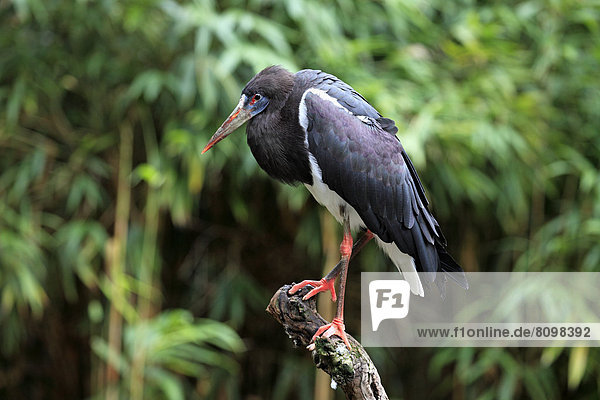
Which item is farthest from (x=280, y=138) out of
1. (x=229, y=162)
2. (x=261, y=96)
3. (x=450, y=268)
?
(x=229, y=162)

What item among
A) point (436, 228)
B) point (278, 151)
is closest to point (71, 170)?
point (278, 151)

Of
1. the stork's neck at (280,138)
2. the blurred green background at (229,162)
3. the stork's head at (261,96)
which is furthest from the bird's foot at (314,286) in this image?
the blurred green background at (229,162)

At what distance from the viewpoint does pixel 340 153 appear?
1756 millimetres

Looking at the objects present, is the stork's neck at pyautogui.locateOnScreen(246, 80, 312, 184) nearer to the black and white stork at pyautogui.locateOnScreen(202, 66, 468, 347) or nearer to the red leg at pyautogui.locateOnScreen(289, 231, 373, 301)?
the black and white stork at pyautogui.locateOnScreen(202, 66, 468, 347)

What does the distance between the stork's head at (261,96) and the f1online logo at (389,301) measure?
609 millimetres

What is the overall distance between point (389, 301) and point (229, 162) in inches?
46.1

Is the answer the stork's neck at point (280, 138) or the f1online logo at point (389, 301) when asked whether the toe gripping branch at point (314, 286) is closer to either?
the f1online logo at point (389, 301)

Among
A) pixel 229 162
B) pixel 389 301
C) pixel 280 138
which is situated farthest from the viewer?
pixel 229 162

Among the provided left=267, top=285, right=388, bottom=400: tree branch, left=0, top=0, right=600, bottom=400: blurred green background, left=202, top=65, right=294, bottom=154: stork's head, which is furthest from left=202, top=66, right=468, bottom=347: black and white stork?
left=0, top=0, right=600, bottom=400: blurred green background

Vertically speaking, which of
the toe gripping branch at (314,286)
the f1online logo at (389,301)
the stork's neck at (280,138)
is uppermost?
the stork's neck at (280,138)

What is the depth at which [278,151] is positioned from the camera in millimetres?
1738

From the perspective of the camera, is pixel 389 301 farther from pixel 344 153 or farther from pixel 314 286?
pixel 344 153

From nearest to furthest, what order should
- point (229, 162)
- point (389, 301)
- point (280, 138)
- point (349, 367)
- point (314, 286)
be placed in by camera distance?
point (349, 367), point (280, 138), point (314, 286), point (389, 301), point (229, 162)

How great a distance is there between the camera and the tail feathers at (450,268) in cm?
180
